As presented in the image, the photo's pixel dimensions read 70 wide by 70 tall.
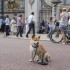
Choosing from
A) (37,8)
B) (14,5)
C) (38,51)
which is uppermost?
(14,5)

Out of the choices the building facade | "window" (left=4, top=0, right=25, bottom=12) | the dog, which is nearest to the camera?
the dog

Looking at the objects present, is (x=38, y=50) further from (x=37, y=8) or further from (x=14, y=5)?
(x=14, y=5)

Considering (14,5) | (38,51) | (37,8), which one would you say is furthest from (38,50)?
(14,5)

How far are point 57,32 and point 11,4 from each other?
17.6 metres

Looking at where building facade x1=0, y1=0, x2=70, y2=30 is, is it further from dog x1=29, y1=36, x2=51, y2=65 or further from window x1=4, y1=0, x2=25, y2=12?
dog x1=29, y1=36, x2=51, y2=65

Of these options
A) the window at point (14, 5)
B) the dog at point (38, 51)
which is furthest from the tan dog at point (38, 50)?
the window at point (14, 5)

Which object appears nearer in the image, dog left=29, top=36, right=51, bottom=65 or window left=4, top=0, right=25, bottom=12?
dog left=29, top=36, right=51, bottom=65

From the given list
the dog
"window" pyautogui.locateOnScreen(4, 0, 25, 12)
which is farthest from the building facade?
the dog

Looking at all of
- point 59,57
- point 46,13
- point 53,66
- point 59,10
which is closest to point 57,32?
point 59,57

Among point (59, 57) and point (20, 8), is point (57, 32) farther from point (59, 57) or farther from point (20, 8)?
point (20, 8)

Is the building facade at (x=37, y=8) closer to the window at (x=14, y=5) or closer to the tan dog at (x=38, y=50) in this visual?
the window at (x=14, y=5)

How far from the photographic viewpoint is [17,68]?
10.2 meters

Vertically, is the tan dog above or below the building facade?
below

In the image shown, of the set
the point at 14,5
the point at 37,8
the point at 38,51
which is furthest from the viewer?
the point at 14,5
